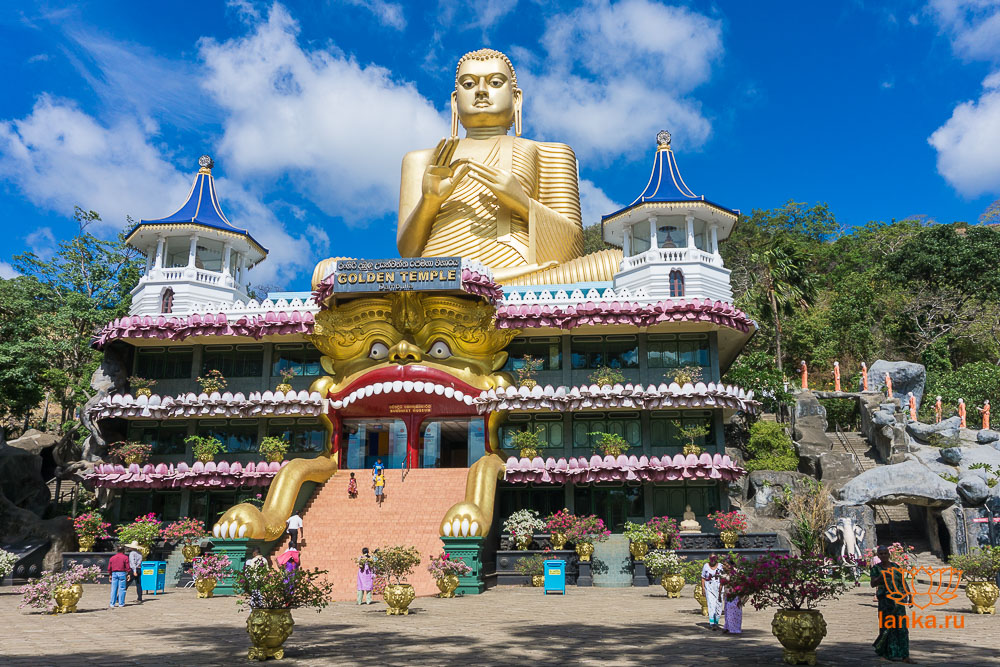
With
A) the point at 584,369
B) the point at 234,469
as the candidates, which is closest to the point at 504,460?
the point at 584,369

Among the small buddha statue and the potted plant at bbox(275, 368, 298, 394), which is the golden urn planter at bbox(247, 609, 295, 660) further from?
the potted plant at bbox(275, 368, 298, 394)

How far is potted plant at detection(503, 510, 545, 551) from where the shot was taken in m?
25.4

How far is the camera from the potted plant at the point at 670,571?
2072 centimetres

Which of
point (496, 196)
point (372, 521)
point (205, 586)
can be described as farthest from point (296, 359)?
point (205, 586)

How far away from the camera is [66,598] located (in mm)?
17500

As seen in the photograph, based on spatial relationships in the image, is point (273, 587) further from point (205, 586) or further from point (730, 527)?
point (730, 527)

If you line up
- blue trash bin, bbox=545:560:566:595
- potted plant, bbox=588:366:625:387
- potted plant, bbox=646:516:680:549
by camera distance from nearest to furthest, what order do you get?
blue trash bin, bbox=545:560:566:595 → potted plant, bbox=646:516:680:549 → potted plant, bbox=588:366:625:387

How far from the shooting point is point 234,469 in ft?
95.7

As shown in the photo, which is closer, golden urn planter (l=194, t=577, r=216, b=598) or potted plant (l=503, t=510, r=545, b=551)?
golden urn planter (l=194, t=577, r=216, b=598)

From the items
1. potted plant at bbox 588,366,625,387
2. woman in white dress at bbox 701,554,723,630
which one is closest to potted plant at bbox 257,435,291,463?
potted plant at bbox 588,366,625,387

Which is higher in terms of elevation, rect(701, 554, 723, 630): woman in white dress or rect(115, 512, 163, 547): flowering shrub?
rect(115, 512, 163, 547): flowering shrub

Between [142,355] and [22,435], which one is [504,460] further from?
[22,435]

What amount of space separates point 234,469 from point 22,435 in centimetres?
1896

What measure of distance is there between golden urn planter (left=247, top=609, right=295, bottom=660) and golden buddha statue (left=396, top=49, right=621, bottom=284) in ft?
76.1
